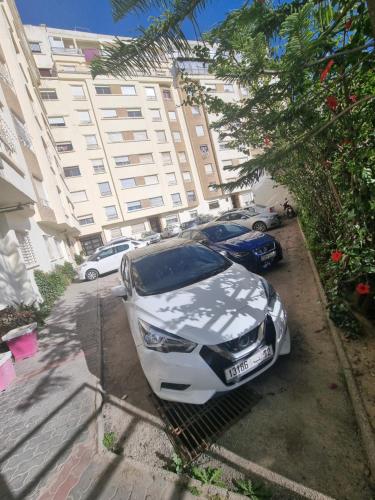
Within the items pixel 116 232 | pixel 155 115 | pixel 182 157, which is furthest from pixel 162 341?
pixel 155 115

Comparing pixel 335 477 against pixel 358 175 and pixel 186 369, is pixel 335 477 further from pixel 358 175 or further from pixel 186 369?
pixel 358 175

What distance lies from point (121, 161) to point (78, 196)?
6.16 meters

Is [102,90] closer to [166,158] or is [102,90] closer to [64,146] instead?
[64,146]

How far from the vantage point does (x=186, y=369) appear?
2479 millimetres

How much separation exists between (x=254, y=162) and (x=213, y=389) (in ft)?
7.31

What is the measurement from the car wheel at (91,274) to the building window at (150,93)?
80.6ft

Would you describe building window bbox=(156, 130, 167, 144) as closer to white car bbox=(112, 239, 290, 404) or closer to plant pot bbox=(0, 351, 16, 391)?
plant pot bbox=(0, 351, 16, 391)

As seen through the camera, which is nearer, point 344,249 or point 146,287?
point 344,249

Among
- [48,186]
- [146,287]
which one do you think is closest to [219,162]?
[48,186]

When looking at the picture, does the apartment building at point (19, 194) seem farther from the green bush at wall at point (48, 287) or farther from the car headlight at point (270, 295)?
the car headlight at point (270, 295)

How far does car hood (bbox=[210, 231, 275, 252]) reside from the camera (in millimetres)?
6250

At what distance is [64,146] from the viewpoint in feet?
82.2

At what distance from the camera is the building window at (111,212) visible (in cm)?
2688

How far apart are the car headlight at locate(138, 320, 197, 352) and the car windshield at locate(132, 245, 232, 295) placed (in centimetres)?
72
